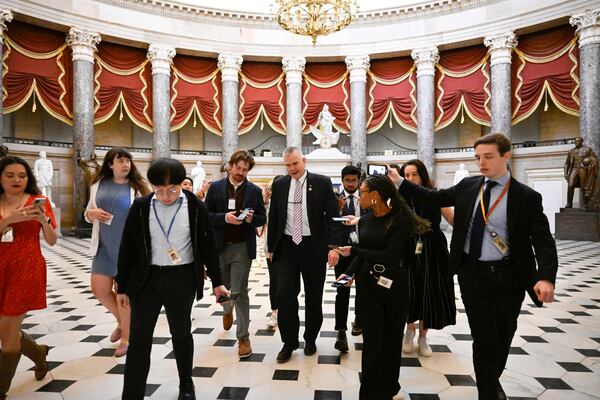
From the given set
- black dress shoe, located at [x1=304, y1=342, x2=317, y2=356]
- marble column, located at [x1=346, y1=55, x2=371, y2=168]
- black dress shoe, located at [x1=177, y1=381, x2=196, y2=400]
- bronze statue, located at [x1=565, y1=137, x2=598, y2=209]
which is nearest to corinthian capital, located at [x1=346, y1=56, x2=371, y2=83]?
marble column, located at [x1=346, y1=55, x2=371, y2=168]

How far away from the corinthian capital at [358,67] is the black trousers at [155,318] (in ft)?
55.5

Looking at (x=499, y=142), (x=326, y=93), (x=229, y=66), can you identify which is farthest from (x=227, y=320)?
(x=326, y=93)

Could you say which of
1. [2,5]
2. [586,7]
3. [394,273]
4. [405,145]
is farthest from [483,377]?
[405,145]

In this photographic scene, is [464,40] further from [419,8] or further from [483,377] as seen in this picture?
[483,377]

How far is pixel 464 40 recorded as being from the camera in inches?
649

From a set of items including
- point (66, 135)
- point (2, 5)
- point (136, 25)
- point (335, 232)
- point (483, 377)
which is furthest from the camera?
point (66, 135)

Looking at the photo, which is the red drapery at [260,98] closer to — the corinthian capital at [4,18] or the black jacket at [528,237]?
the corinthian capital at [4,18]

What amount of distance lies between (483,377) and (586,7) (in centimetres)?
1638

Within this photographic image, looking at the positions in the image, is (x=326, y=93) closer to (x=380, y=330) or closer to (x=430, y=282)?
(x=430, y=282)

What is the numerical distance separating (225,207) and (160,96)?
14793 millimetres

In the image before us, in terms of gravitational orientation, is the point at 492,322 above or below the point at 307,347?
above

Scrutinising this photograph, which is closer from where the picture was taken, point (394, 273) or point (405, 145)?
point (394, 273)

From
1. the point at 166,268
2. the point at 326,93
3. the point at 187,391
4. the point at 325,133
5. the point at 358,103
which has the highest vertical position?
the point at 326,93

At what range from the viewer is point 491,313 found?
234 centimetres
